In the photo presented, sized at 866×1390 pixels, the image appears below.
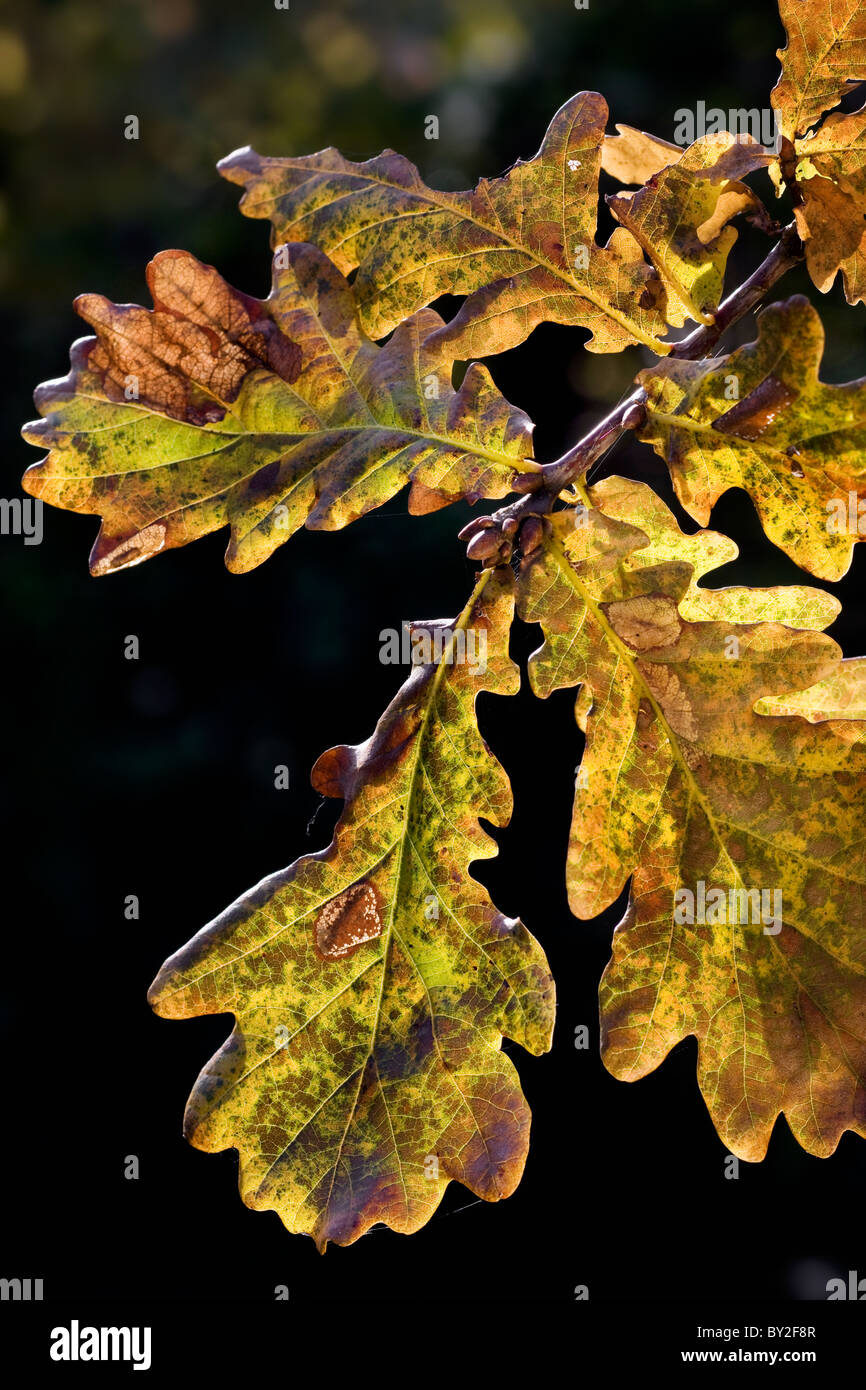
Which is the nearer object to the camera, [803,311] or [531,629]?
[803,311]

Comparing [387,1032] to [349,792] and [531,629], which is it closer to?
[349,792]

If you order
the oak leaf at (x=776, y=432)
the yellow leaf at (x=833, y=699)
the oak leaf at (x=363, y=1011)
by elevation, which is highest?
the oak leaf at (x=776, y=432)

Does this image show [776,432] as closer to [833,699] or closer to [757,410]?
[757,410]

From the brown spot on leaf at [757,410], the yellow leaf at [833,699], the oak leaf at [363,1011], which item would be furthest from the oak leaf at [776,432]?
the oak leaf at [363,1011]

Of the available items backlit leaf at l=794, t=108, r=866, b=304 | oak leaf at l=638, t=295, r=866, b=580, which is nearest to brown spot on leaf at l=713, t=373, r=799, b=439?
oak leaf at l=638, t=295, r=866, b=580

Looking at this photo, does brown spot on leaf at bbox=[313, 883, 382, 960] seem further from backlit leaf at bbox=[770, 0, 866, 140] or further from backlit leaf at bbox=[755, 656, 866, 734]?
backlit leaf at bbox=[770, 0, 866, 140]

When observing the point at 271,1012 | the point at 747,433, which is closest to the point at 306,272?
the point at 747,433

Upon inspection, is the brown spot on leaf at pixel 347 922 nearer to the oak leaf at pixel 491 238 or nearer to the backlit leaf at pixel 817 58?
the oak leaf at pixel 491 238

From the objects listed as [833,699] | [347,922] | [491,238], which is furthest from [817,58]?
[347,922]
